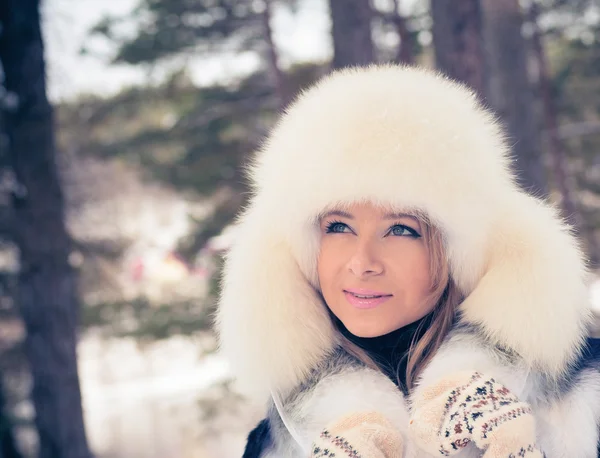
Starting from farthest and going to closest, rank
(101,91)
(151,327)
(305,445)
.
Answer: (101,91), (151,327), (305,445)

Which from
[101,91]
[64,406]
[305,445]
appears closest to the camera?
[305,445]

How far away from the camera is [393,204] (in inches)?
58.5

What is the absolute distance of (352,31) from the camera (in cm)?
427

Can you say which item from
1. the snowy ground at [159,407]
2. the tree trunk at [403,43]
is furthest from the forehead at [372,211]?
the snowy ground at [159,407]

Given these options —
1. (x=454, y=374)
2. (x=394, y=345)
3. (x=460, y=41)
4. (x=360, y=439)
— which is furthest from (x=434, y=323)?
(x=460, y=41)

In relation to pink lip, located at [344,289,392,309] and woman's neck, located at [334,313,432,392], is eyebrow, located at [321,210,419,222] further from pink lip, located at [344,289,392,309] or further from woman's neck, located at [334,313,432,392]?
woman's neck, located at [334,313,432,392]

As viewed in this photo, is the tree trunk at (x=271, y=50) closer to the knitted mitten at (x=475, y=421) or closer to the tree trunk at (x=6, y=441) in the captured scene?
the tree trunk at (x=6, y=441)

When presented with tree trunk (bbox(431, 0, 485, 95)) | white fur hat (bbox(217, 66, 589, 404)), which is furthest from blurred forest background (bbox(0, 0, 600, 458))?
white fur hat (bbox(217, 66, 589, 404))

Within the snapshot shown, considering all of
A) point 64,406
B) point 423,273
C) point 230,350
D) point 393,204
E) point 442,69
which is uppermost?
point 442,69

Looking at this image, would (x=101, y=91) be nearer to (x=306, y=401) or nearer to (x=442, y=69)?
(x=442, y=69)

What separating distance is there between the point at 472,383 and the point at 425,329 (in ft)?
1.21

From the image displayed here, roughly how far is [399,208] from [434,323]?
0.43 m

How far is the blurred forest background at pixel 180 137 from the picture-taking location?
17.0 ft

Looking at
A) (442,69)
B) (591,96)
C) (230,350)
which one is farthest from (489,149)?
(591,96)
